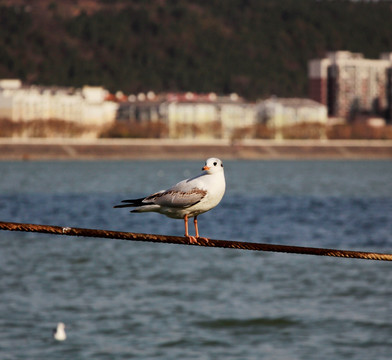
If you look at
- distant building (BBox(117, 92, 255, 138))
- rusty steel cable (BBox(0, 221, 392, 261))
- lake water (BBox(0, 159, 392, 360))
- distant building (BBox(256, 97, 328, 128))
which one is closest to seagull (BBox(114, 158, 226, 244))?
rusty steel cable (BBox(0, 221, 392, 261))

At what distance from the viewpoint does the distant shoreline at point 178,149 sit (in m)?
113

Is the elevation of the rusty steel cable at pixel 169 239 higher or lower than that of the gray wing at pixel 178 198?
lower

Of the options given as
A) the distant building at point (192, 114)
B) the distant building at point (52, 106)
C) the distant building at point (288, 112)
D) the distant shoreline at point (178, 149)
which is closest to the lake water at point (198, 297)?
the distant shoreline at point (178, 149)

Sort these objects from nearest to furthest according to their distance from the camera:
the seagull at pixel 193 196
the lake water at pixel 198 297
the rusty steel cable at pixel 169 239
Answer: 1. the rusty steel cable at pixel 169 239
2. the seagull at pixel 193 196
3. the lake water at pixel 198 297

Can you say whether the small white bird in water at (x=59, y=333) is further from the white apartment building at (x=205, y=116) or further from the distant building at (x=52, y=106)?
the white apartment building at (x=205, y=116)

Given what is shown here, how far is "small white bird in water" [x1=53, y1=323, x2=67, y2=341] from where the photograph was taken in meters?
13.6

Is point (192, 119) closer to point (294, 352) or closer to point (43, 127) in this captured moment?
point (43, 127)

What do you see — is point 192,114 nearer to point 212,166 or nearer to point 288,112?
point 288,112

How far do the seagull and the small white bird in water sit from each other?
26.7 feet

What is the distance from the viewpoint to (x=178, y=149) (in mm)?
118062

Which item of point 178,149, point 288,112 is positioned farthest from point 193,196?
point 288,112

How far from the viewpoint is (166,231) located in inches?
1307

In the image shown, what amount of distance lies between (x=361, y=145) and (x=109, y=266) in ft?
353

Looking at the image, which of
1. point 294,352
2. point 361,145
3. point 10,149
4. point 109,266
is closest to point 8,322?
point 294,352
